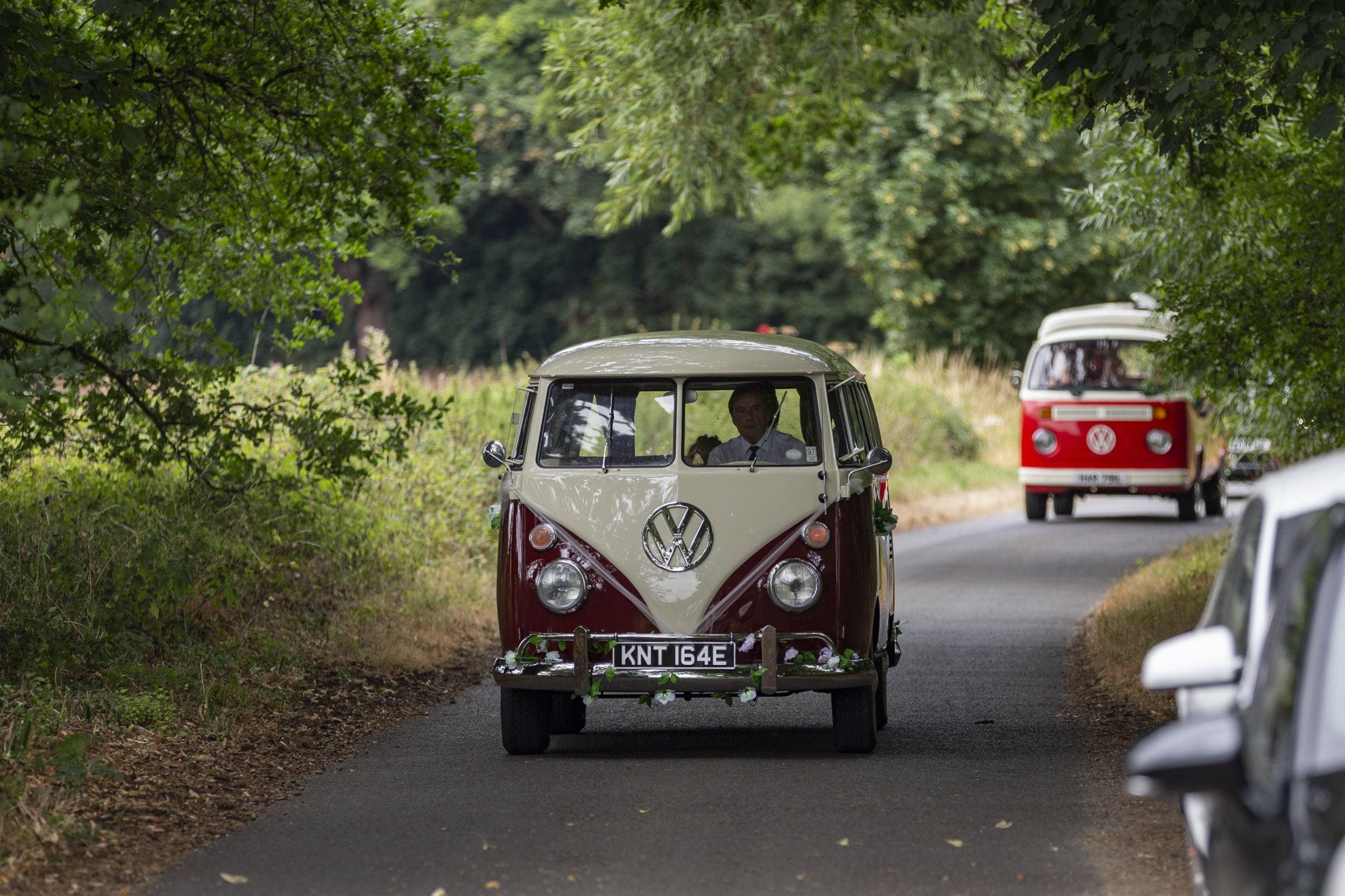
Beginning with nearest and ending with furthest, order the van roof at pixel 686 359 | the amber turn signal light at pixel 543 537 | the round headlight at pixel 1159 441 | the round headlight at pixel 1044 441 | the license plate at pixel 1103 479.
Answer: the amber turn signal light at pixel 543 537 → the van roof at pixel 686 359 → the round headlight at pixel 1159 441 → the license plate at pixel 1103 479 → the round headlight at pixel 1044 441

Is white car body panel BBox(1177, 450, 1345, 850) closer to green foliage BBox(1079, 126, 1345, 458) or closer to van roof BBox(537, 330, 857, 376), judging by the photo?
van roof BBox(537, 330, 857, 376)

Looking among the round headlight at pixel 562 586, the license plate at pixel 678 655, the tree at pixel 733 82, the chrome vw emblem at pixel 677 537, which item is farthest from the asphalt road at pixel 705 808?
the tree at pixel 733 82

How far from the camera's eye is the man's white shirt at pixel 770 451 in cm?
878

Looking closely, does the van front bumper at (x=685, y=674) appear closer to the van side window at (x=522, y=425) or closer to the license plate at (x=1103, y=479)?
the van side window at (x=522, y=425)

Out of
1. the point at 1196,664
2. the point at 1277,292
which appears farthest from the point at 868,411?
the point at 1196,664

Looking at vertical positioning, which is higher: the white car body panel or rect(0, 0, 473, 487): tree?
rect(0, 0, 473, 487): tree

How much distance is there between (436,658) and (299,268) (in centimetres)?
290

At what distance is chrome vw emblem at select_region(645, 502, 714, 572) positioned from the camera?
8492mm

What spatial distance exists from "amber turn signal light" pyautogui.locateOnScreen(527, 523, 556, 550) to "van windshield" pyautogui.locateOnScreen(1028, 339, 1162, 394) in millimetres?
16408

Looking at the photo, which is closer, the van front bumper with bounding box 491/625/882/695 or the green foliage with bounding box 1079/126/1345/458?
the van front bumper with bounding box 491/625/882/695

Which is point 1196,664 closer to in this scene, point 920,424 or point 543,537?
point 543,537

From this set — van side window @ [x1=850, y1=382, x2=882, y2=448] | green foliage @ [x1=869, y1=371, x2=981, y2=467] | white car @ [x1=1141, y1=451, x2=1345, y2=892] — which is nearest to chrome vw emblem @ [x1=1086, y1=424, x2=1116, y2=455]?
green foliage @ [x1=869, y1=371, x2=981, y2=467]

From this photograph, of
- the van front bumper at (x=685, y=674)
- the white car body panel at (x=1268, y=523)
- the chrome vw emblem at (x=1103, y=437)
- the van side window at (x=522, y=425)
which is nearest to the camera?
the white car body panel at (x=1268, y=523)

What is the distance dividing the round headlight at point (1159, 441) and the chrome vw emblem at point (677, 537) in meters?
16.2
